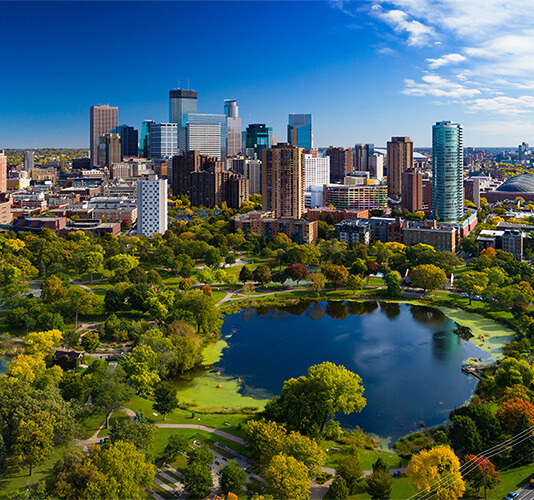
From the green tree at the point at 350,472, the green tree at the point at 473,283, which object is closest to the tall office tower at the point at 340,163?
the green tree at the point at 473,283

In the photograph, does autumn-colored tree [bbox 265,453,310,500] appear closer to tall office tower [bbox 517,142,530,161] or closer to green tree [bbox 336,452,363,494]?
green tree [bbox 336,452,363,494]

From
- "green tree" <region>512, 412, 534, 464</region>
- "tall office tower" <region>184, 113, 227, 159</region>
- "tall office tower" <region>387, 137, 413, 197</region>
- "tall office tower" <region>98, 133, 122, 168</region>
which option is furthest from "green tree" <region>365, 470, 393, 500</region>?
"tall office tower" <region>184, 113, 227, 159</region>

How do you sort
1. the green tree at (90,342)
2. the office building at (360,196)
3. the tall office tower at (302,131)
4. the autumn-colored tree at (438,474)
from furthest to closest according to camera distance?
the tall office tower at (302,131)
the office building at (360,196)
the green tree at (90,342)
the autumn-colored tree at (438,474)

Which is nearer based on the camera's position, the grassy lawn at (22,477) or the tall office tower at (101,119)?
the grassy lawn at (22,477)

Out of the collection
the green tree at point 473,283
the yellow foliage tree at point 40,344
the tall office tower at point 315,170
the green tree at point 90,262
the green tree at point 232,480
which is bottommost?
the green tree at point 232,480

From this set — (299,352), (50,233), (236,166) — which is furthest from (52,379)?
(236,166)

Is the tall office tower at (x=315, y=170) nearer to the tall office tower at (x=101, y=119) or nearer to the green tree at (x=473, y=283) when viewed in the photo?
the green tree at (x=473, y=283)

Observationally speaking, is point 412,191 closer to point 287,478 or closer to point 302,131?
point 287,478

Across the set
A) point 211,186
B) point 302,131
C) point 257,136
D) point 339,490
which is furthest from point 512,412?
point 302,131
